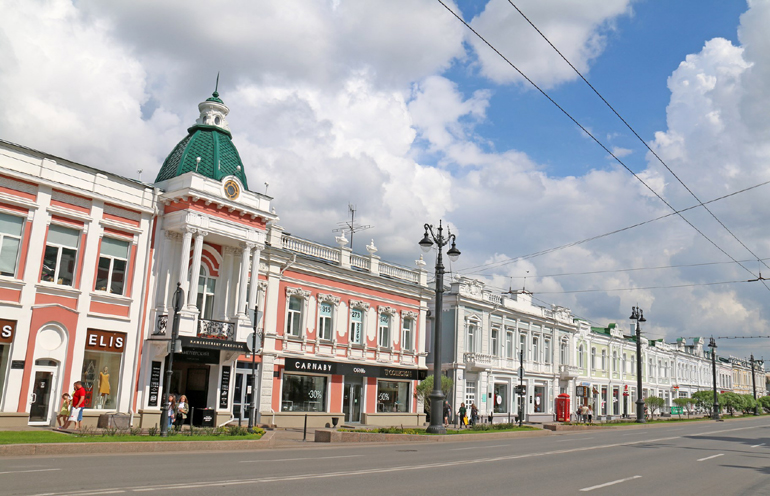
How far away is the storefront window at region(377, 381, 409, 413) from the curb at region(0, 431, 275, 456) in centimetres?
1650

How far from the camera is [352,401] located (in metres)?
34.8

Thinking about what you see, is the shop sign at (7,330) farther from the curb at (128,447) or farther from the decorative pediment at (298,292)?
the decorative pediment at (298,292)

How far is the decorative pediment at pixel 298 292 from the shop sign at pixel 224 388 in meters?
5.28

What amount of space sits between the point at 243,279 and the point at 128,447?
38.6 feet

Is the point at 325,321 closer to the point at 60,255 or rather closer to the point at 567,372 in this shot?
the point at 60,255

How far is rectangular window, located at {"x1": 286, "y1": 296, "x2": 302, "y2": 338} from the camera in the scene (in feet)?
105

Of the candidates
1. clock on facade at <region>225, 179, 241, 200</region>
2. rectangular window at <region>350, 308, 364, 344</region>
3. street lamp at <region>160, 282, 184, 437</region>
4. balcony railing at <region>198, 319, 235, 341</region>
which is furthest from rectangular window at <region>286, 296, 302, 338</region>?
street lamp at <region>160, 282, 184, 437</region>

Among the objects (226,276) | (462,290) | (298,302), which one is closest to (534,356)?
(462,290)

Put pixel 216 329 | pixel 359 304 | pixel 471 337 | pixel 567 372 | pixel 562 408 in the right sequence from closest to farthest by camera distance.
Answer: pixel 216 329, pixel 359 304, pixel 471 337, pixel 562 408, pixel 567 372

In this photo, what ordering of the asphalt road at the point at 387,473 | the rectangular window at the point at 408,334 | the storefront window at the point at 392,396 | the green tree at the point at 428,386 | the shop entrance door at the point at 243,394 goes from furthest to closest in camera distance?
the rectangular window at the point at 408,334 → the storefront window at the point at 392,396 → the green tree at the point at 428,386 → the shop entrance door at the point at 243,394 → the asphalt road at the point at 387,473

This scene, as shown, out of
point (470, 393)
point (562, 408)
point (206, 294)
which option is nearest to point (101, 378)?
point (206, 294)

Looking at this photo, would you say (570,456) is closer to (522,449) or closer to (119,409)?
(522,449)

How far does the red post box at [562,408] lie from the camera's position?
163ft

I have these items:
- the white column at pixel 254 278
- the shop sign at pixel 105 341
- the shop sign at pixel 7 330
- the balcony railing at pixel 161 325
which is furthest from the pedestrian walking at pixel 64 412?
the white column at pixel 254 278
